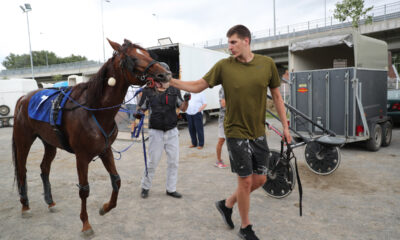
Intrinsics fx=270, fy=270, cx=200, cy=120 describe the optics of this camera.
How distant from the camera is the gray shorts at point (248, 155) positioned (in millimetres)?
2598

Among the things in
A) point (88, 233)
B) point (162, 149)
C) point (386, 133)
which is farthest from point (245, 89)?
point (386, 133)

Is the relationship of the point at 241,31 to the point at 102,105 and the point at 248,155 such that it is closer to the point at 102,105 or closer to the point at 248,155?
the point at 248,155

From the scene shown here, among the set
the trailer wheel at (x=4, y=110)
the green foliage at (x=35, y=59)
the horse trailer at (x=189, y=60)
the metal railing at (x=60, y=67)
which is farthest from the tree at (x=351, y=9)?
the green foliage at (x=35, y=59)

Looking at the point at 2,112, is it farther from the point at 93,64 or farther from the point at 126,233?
the point at 93,64

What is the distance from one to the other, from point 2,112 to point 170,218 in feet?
53.9

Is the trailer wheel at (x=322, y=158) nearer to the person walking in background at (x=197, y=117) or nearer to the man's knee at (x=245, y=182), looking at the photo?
the man's knee at (x=245, y=182)

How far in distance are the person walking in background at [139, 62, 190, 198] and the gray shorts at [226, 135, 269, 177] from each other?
1533 mm

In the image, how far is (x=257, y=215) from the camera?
3375 mm

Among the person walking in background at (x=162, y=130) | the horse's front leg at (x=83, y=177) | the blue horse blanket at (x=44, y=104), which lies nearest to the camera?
the horse's front leg at (x=83, y=177)

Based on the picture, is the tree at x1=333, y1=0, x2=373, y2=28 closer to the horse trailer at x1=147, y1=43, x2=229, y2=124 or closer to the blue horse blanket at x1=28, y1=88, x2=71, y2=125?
the horse trailer at x1=147, y1=43, x2=229, y2=124

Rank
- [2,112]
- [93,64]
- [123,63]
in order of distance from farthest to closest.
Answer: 1. [93,64]
2. [2,112]
3. [123,63]

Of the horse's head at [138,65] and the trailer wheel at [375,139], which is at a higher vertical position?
the horse's head at [138,65]

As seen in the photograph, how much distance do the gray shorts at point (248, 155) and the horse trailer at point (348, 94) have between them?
3.90 m

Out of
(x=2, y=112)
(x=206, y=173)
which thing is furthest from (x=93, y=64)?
(x=206, y=173)
